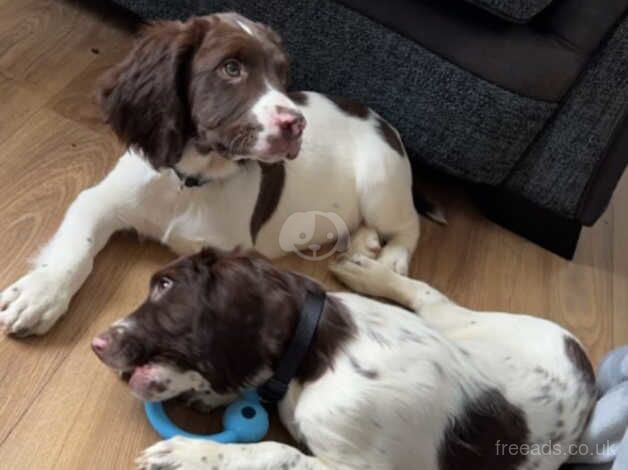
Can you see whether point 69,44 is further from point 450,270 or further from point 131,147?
point 450,270

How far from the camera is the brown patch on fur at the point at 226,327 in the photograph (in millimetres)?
1697

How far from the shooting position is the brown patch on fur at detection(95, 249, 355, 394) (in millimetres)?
1697

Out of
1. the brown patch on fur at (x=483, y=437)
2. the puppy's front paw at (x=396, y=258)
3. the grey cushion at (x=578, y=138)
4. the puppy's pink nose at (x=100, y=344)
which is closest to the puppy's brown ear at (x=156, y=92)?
the puppy's pink nose at (x=100, y=344)

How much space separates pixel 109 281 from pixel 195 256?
45cm

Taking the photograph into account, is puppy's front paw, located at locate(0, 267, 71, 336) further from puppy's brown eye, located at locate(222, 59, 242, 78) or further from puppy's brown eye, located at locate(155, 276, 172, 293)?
puppy's brown eye, located at locate(222, 59, 242, 78)

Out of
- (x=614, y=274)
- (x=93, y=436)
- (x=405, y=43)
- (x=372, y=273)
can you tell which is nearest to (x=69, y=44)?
Answer: (x=405, y=43)

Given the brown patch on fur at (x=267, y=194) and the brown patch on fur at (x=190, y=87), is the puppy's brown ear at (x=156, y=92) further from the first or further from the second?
the brown patch on fur at (x=267, y=194)

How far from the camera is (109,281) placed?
7.07 feet

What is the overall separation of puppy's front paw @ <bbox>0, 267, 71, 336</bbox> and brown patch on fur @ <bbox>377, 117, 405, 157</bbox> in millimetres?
958

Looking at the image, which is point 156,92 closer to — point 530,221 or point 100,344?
point 100,344

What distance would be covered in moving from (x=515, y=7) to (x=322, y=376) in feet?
3.77

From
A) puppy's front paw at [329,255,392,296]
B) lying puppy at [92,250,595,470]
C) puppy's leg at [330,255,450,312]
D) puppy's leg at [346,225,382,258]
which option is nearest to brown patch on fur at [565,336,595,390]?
lying puppy at [92,250,595,470]

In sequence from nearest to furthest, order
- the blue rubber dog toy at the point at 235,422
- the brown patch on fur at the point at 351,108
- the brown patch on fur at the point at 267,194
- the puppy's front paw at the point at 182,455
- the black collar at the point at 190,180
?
the puppy's front paw at the point at 182,455 < the blue rubber dog toy at the point at 235,422 < the black collar at the point at 190,180 < the brown patch on fur at the point at 267,194 < the brown patch on fur at the point at 351,108

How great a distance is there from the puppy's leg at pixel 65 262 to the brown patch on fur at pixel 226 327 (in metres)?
0.29
